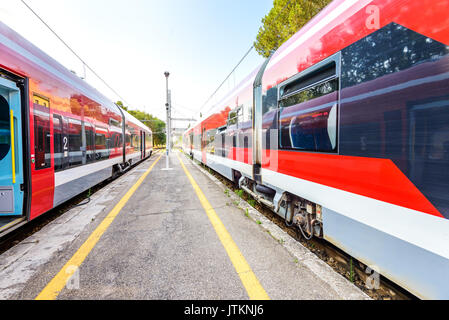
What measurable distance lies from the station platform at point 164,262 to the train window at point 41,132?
1189 mm

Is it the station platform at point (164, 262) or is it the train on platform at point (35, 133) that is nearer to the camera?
the station platform at point (164, 262)

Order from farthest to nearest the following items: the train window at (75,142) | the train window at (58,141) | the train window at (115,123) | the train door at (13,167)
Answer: the train window at (115,123) < the train window at (75,142) < the train window at (58,141) < the train door at (13,167)

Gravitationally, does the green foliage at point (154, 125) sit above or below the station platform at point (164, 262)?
above

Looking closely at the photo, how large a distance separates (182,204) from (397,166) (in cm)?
431

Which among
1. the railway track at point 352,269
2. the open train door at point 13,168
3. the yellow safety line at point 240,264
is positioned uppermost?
the open train door at point 13,168

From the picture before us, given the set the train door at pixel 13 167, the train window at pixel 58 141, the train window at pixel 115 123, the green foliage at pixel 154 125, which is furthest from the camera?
the green foliage at pixel 154 125

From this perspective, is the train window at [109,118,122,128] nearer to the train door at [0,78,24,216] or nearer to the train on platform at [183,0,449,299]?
the train door at [0,78,24,216]

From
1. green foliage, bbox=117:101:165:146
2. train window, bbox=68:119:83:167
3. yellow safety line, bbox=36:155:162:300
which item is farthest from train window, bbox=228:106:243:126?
green foliage, bbox=117:101:165:146

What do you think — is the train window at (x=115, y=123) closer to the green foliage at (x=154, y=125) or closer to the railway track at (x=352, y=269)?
the railway track at (x=352, y=269)

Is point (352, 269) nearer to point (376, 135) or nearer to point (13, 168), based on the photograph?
point (376, 135)

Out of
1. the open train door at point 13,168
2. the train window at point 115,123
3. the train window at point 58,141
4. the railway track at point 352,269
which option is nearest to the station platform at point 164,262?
the railway track at point 352,269

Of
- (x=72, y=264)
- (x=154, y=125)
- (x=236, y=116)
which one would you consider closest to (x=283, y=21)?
(x=236, y=116)

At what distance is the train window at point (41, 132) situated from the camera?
11.0 ft
